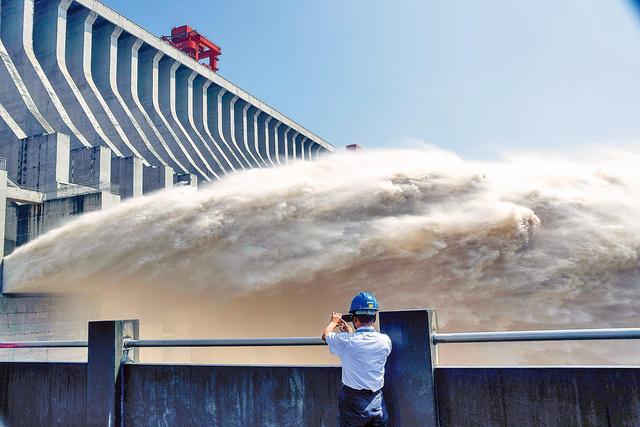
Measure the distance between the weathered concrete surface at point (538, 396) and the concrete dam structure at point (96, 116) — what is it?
18515 millimetres

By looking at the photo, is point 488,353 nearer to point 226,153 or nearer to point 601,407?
point 601,407

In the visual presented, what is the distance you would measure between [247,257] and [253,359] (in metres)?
3.84

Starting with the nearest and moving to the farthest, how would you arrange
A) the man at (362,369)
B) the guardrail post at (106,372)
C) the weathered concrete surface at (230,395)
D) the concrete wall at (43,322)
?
the man at (362,369), the weathered concrete surface at (230,395), the guardrail post at (106,372), the concrete wall at (43,322)

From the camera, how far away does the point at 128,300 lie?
56.9ft

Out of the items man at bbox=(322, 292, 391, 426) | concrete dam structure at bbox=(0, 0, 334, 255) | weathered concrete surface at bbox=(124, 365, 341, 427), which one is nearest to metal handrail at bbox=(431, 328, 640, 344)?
man at bbox=(322, 292, 391, 426)

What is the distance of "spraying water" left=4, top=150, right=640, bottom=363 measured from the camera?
11.6 meters

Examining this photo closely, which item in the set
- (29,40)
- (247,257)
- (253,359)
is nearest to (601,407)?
(247,257)

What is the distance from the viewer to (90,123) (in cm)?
3609

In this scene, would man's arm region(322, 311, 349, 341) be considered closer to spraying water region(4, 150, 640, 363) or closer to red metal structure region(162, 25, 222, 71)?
spraying water region(4, 150, 640, 363)

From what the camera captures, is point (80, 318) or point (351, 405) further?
point (80, 318)

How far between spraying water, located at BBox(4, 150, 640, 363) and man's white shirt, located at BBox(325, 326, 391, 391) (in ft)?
25.6

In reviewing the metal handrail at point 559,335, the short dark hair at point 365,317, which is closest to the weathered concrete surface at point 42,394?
the short dark hair at point 365,317

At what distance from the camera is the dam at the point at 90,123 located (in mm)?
20422

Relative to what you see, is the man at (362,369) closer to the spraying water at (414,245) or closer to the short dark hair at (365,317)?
the short dark hair at (365,317)
